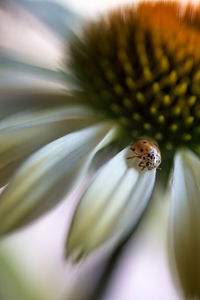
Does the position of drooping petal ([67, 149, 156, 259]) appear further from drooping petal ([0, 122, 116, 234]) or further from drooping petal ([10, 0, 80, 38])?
drooping petal ([10, 0, 80, 38])

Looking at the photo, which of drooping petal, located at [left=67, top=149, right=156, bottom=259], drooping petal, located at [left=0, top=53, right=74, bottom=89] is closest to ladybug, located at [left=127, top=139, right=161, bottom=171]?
drooping petal, located at [left=67, top=149, right=156, bottom=259]

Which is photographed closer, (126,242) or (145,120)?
(126,242)

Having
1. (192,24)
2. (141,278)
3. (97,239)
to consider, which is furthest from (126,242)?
(192,24)

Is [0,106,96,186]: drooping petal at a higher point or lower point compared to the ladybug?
higher

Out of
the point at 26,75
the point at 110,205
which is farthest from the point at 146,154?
the point at 26,75

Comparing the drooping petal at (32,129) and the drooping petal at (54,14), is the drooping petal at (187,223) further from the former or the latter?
the drooping petal at (54,14)

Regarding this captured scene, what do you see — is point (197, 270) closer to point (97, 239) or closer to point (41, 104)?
point (97, 239)

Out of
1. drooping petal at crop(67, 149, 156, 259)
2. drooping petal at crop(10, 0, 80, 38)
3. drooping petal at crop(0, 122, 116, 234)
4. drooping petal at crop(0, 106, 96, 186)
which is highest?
drooping petal at crop(10, 0, 80, 38)
